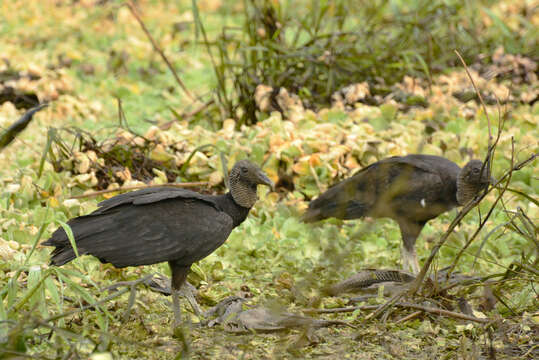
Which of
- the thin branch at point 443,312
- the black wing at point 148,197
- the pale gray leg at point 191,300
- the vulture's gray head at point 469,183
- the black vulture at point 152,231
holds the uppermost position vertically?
the black wing at point 148,197

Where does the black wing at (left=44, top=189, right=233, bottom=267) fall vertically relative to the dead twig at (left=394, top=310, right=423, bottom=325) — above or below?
above

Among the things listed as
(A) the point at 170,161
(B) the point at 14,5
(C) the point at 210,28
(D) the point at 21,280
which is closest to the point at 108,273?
(D) the point at 21,280

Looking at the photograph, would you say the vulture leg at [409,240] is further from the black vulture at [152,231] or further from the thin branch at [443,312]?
the black vulture at [152,231]

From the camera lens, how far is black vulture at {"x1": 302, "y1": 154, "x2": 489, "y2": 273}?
367 centimetres

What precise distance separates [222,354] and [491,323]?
106cm

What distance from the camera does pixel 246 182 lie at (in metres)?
3.13

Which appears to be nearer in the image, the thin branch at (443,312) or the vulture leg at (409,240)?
the thin branch at (443,312)

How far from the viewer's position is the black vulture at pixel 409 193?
3.67 m

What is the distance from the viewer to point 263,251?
395cm

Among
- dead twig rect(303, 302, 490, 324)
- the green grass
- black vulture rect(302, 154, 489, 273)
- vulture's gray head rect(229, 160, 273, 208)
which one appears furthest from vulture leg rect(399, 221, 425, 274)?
vulture's gray head rect(229, 160, 273, 208)

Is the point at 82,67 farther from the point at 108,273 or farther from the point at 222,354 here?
the point at 222,354

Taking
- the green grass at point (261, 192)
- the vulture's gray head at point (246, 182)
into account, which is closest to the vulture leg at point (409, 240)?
the green grass at point (261, 192)

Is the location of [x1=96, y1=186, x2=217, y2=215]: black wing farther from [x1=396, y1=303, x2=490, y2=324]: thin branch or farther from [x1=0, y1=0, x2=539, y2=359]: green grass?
[x1=396, y1=303, x2=490, y2=324]: thin branch

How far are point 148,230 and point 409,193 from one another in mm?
1515
